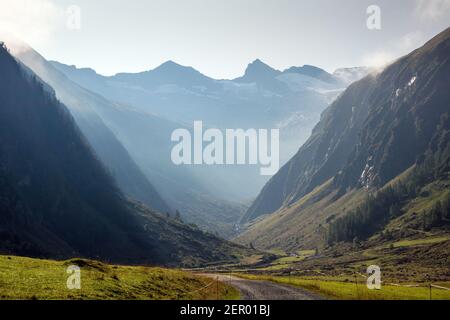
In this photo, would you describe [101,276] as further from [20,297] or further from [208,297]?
[20,297]

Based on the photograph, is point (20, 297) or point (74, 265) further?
point (74, 265)

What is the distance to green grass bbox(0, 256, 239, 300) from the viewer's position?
34.9 meters

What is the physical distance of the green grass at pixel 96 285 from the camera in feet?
115

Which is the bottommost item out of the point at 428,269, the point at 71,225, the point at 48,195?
the point at 428,269

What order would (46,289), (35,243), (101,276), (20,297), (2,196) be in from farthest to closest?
1. (2,196)
2. (35,243)
3. (101,276)
4. (46,289)
5. (20,297)

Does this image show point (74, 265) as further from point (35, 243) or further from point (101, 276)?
point (35, 243)

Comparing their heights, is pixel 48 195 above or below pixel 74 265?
above

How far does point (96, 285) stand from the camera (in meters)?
40.0

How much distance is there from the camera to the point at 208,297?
47.1 metres

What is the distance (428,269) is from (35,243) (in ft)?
478

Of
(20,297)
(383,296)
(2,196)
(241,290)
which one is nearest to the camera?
(20,297)

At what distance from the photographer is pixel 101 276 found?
148ft
